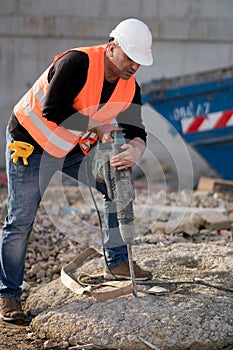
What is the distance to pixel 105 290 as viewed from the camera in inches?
158

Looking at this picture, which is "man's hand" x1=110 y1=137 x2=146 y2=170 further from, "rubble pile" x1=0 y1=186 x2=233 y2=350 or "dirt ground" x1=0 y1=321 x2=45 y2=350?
"dirt ground" x1=0 y1=321 x2=45 y2=350

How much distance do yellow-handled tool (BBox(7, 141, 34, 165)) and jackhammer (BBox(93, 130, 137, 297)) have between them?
1.25 feet

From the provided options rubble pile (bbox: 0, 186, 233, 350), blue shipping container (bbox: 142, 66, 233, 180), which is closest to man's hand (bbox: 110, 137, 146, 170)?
rubble pile (bbox: 0, 186, 233, 350)

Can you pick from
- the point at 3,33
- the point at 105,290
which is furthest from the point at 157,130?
the point at 105,290

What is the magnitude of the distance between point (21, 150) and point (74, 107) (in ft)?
1.24

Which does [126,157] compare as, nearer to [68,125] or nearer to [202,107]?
[68,125]

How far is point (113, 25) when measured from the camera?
9266mm

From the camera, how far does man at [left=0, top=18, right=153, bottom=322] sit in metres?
3.61

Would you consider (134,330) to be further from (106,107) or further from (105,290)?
(106,107)

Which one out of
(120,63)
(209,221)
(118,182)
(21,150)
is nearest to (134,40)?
(120,63)

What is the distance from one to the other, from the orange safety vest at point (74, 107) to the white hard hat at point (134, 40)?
0.14 metres

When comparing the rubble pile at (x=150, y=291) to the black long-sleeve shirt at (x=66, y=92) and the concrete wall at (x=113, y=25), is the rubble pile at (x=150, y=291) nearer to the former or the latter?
the black long-sleeve shirt at (x=66, y=92)

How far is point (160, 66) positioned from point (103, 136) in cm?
584

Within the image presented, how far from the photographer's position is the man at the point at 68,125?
3.61 m
